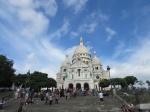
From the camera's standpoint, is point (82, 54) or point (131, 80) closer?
point (82, 54)

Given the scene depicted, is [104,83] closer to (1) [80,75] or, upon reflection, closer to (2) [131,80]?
(1) [80,75]

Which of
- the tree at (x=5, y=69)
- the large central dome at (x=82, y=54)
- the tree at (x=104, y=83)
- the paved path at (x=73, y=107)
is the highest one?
the large central dome at (x=82, y=54)

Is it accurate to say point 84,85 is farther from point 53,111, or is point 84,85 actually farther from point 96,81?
point 53,111

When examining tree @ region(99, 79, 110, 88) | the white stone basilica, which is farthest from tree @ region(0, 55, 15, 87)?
tree @ region(99, 79, 110, 88)

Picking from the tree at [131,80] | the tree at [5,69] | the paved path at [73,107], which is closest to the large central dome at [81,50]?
the tree at [131,80]

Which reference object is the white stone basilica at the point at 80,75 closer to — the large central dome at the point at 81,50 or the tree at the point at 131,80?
the large central dome at the point at 81,50

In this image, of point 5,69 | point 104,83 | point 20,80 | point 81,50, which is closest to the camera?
point 5,69

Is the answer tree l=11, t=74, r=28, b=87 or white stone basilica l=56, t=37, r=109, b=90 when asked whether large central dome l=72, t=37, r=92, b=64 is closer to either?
white stone basilica l=56, t=37, r=109, b=90

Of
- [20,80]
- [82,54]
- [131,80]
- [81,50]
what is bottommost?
[20,80]

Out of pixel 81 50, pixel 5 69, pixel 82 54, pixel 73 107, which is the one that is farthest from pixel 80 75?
pixel 73 107

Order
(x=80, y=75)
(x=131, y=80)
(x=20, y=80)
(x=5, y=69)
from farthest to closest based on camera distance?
(x=131, y=80)
(x=80, y=75)
(x=20, y=80)
(x=5, y=69)

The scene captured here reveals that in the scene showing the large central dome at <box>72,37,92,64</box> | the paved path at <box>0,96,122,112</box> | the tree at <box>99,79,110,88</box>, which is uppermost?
the large central dome at <box>72,37,92,64</box>

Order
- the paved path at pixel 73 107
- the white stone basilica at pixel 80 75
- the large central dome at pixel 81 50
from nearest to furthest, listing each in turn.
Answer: the paved path at pixel 73 107
the white stone basilica at pixel 80 75
the large central dome at pixel 81 50

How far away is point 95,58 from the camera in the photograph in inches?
3524
